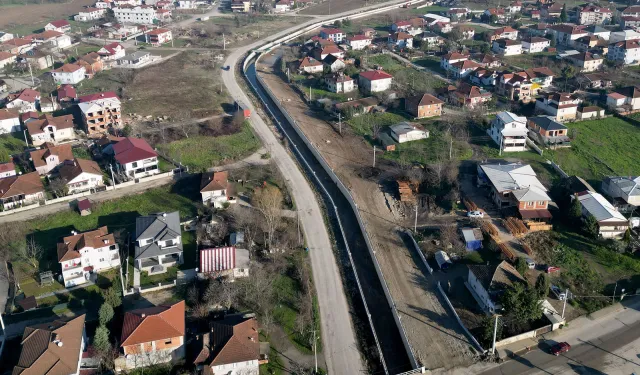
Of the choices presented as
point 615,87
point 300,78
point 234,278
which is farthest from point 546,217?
point 300,78

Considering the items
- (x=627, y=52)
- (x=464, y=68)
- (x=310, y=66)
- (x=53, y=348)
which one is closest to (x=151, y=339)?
(x=53, y=348)

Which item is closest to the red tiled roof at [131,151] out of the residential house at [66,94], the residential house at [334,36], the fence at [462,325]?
the residential house at [66,94]

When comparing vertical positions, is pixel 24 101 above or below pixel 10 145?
above

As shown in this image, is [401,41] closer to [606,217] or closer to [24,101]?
[24,101]

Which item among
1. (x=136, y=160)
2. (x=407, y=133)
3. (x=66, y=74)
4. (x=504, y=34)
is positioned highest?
(x=66, y=74)

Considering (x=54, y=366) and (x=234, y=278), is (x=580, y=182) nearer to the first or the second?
(x=234, y=278)

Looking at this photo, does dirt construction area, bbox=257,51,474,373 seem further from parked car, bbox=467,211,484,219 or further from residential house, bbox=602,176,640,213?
residential house, bbox=602,176,640,213
